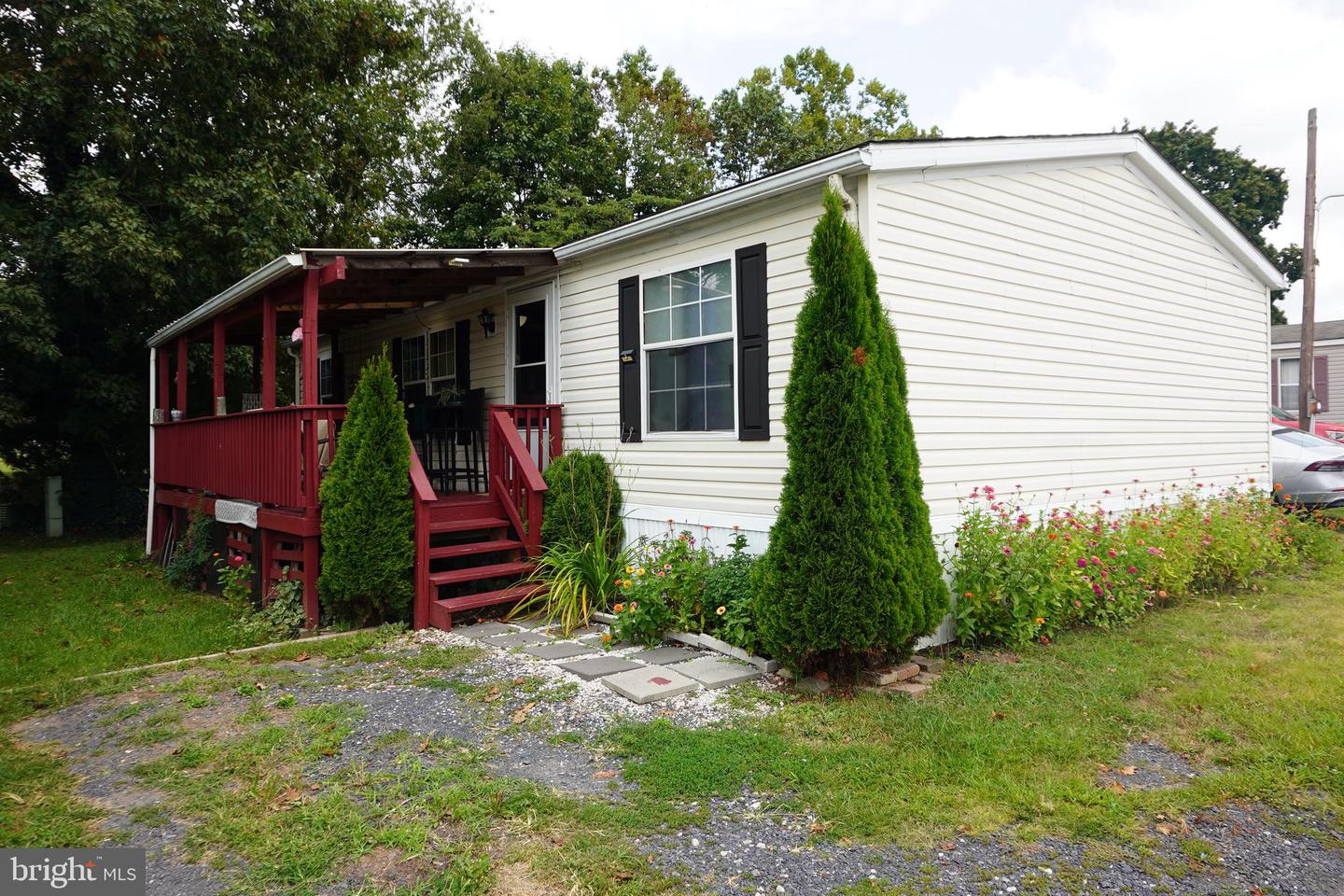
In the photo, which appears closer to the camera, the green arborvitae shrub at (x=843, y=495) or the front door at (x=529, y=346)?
the green arborvitae shrub at (x=843, y=495)

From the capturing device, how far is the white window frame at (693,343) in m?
5.96

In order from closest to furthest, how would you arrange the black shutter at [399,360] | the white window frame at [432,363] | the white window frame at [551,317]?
the white window frame at [551,317]
the white window frame at [432,363]
the black shutter at [399,360]

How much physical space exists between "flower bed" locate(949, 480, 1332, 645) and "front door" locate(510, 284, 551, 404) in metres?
4.45

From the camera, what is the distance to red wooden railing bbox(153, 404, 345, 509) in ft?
21.0

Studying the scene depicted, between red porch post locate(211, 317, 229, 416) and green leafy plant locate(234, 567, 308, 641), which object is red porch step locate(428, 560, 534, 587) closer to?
green leafy plant locate(234, 567, 308, 641)

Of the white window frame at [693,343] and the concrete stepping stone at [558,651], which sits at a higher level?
the white window frame at [693,343]

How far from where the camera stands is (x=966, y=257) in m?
5.89

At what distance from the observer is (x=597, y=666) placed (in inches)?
197

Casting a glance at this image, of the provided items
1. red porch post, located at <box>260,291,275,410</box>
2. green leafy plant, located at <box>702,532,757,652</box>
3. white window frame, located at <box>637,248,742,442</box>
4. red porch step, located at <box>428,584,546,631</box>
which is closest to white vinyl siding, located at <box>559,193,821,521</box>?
white window frame, located at <box>637,248,742,442</box>

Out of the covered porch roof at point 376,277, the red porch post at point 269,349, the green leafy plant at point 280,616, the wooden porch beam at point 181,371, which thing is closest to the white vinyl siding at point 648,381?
the covered porch roof at point 376,277

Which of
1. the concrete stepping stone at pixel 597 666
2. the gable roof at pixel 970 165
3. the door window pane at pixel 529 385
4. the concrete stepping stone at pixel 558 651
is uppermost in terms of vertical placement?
the gable roof at pixel 970 165

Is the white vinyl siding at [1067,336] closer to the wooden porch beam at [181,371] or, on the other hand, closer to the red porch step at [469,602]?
the red porch step at [469,602]

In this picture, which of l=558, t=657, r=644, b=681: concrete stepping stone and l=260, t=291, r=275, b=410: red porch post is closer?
l=558, t=657, r=644, b=681: concrete stepping stone

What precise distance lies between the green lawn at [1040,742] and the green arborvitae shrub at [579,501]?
2967mm
